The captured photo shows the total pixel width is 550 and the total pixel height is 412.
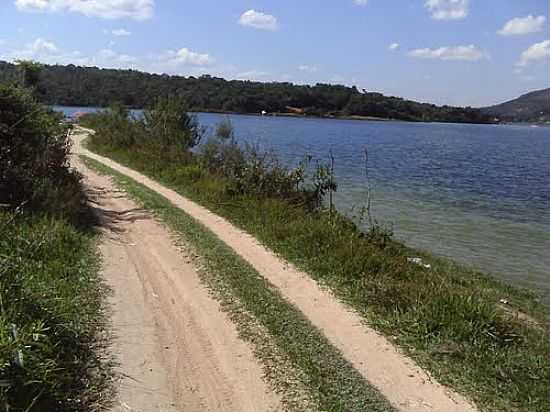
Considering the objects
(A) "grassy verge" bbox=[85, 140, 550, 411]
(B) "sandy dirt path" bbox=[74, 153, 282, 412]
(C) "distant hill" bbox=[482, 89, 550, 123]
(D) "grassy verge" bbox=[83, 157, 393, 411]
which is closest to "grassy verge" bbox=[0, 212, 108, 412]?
(B) "sandy dirt path" bbox=[74, 153, 282, 412]

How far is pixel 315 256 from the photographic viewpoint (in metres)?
10.3

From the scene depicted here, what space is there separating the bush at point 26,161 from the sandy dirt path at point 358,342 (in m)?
3.34

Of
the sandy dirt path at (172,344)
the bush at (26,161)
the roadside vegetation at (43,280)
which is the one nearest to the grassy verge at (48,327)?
the roadside vegetation at (43,280)

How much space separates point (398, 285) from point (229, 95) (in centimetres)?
10027

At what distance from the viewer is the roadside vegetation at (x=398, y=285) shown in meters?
6.12

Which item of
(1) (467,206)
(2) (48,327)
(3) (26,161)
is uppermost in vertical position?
(3) (26,161)

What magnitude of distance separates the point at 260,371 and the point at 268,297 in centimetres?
234

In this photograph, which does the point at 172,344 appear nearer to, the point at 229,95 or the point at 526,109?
the point at 229,95

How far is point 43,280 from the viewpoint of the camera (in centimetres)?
703

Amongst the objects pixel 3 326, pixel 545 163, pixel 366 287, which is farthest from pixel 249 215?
pixel 545 163

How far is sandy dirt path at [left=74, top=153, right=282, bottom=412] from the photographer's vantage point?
5098 mm

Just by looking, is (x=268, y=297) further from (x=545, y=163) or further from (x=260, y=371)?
(x=545, y=163)

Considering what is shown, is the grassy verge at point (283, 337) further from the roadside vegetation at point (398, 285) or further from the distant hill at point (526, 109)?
the distant hill at point (526, 109)

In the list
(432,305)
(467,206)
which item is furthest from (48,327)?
(467,206)
